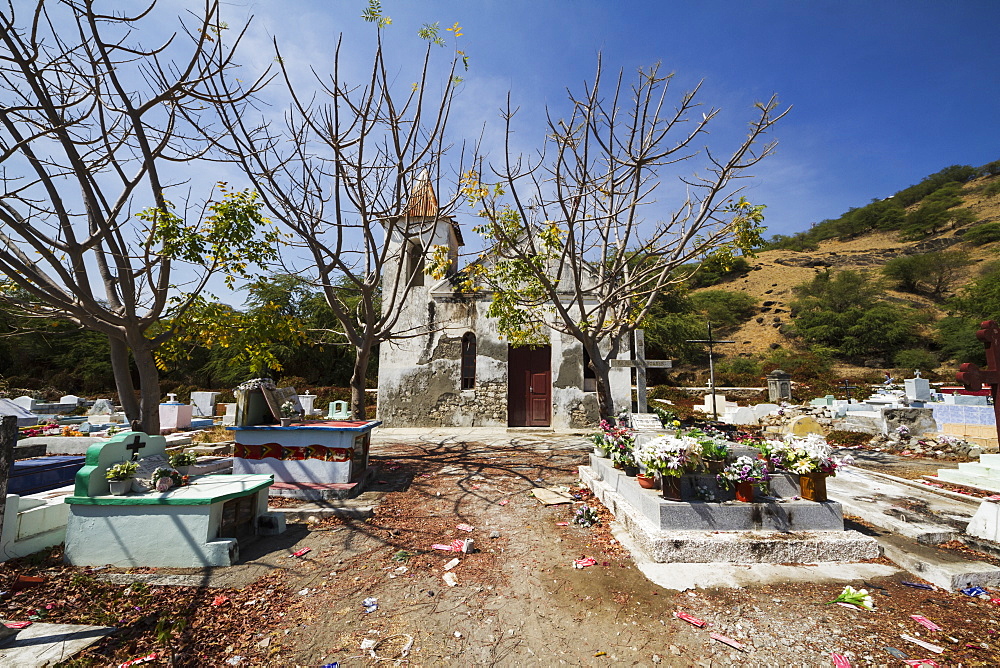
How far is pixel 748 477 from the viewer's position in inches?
190

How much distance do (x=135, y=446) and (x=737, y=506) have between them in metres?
6.50

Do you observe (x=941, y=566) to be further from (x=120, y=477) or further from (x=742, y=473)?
(x=120, y=477)

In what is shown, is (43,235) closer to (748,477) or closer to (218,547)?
(218,547)

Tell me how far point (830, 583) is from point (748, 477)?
109 cm

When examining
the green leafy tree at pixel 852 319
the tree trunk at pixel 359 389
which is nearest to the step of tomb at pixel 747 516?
the tree trunk at pixel 359 389

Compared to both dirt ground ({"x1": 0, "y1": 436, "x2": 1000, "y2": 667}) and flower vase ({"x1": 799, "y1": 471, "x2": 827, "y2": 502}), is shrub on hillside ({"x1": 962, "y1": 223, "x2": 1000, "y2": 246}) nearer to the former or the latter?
flower vase ({"x1": 799, "y1": 471, "x2": 827, "y2": 502})

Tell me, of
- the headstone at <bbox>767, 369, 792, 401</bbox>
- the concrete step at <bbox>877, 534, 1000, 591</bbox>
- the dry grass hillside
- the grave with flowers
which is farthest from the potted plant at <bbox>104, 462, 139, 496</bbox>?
the dry grass hillside

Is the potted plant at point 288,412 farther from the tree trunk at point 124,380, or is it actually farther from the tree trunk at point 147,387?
the tree trunk at point 124,380

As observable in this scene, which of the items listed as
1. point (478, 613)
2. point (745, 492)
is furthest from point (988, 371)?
point (478, 613)

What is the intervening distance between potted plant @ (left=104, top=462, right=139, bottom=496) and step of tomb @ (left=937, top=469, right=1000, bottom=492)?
446 inches

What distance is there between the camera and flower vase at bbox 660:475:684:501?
4844mm

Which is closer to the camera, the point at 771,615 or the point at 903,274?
the point at 771,615

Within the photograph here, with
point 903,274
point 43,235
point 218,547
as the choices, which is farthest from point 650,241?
point 903,274

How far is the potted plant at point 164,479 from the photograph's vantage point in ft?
15.5
